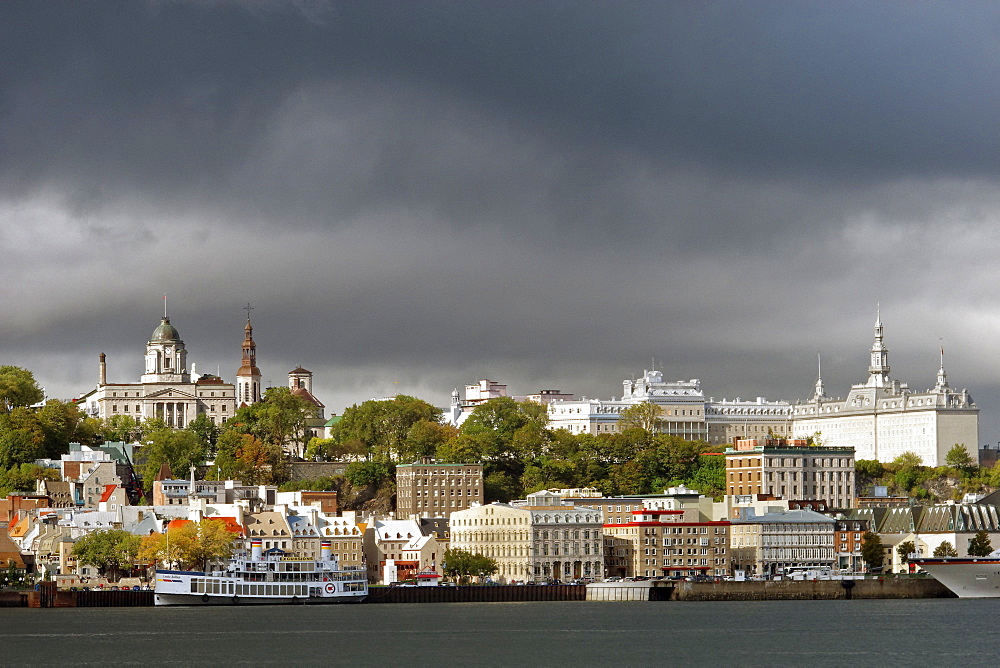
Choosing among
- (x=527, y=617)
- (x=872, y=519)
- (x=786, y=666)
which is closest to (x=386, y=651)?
(x=786, y=666)

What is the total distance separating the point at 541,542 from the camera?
153 m

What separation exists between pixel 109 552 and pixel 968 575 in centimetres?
5614

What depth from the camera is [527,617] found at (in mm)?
121375

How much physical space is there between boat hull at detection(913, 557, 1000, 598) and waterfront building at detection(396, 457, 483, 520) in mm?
43621

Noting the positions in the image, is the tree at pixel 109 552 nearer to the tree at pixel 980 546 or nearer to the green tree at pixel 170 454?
the green tree at pixel 170 454

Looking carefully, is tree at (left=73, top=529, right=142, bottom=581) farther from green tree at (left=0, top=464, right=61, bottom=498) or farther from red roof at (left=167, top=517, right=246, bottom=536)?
green tree at (left=0, top=464, right=61, bottom=498)

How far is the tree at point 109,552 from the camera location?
14250 cm

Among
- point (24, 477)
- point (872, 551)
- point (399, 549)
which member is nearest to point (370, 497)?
point (399, 549)

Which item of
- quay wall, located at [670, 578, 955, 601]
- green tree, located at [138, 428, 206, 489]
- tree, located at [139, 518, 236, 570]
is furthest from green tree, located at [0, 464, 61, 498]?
quay wall, located at [670, 578, 955, 601]

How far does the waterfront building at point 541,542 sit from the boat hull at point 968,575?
961 inches

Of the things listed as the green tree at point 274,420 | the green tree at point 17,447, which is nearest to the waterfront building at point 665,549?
the green tree at point 274,420

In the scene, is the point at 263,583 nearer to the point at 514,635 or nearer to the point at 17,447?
the point at 514,635

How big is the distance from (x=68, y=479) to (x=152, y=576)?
1394 inches

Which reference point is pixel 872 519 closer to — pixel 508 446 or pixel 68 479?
pixel 508 446
